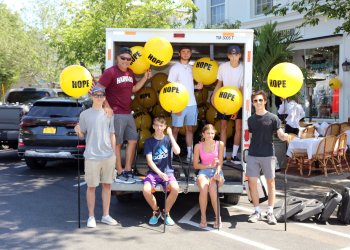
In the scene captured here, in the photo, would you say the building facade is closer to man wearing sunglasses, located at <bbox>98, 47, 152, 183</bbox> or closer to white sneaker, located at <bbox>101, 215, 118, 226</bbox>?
man wearing sunglasses, located at <bbox>98, 47, 152, 183</bbox>

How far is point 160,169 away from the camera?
6066 mm

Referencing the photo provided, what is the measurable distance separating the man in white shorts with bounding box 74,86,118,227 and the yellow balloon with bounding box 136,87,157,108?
2.13 meters

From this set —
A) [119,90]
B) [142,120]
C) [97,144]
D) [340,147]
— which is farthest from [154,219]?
[340,147]

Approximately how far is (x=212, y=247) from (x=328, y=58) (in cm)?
1307

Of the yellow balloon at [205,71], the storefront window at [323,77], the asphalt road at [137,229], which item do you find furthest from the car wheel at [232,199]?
the storefront window at [323,77]

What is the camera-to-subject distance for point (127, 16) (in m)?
16.2

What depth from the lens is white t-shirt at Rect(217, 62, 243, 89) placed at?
6.65 meters

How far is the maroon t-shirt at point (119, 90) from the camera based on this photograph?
6.28 m

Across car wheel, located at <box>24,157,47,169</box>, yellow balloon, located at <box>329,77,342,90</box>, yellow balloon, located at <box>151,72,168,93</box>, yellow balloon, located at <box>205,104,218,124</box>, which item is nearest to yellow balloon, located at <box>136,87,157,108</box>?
yellow balloon, located at <box>151,72,168,93</box>

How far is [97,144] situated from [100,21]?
11.1 meters

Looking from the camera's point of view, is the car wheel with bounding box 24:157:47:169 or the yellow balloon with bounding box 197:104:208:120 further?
the car wheel with bounding box 24:157:47:169

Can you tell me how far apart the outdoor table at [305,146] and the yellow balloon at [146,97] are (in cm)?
386

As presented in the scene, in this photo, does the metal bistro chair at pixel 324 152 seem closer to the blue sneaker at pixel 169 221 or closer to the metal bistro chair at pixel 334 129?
the metal bistro chair at pixel 334 129

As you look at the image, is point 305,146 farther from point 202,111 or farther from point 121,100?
point 121,100
